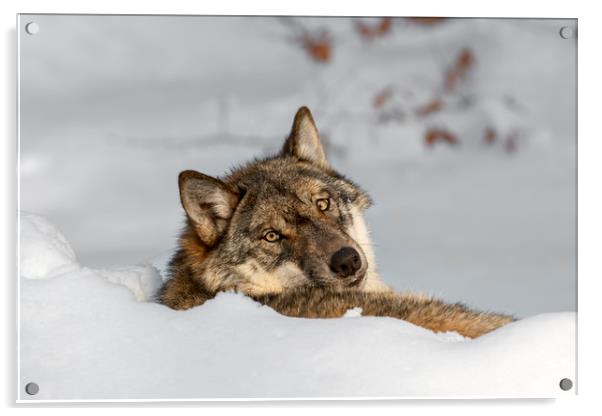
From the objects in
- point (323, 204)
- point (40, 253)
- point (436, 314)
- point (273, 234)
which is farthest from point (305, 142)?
point (40, 253)

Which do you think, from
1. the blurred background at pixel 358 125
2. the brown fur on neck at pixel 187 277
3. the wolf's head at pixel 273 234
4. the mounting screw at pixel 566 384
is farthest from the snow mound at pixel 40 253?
the mounting screw at pixel 566 384

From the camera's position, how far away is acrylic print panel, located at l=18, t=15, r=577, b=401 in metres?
4.80

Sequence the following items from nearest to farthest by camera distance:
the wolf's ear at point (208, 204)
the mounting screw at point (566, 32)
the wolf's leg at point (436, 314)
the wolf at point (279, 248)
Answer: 1. the wolf's leg at point (436, 314)
2. the wolf at point (279, 248)
3. the wolf's ear at point (208, 204)
4. the mounting screw at point (566, 32)

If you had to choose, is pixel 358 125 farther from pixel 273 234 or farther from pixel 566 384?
pixel 566 384

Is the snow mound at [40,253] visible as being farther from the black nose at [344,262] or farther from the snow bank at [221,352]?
the black nose at [344,262]

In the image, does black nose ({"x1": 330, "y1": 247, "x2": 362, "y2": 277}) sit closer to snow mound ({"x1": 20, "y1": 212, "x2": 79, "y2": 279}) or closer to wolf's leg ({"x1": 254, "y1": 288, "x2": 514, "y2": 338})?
wolf's leg ({"x1": 254, "y1": 288, "x2": 514, "y2": 338})

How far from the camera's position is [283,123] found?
18.3ft

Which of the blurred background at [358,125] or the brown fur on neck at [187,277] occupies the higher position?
the blurred background at [358,125]

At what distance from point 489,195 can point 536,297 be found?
0.82m

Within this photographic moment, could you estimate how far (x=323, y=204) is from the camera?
5242mm
